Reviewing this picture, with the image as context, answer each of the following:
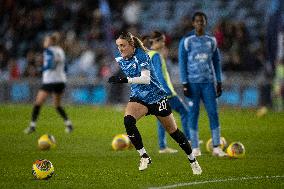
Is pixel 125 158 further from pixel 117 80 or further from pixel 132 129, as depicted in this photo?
pixel 117 80

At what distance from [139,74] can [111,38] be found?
1987cm

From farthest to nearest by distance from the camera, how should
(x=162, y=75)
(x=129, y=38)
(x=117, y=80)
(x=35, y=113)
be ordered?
(x=35, y=113) < (x=162, y=75) < (x=129, y=38) < (x=117, y=80)

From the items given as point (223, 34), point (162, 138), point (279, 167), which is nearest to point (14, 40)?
point (223, 34)

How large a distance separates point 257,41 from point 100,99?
6162 mm

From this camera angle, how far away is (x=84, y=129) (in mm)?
22734

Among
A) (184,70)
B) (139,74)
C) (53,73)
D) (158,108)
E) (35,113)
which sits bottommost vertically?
(35,113)

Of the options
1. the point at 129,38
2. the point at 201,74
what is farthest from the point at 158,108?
the point at 201,74

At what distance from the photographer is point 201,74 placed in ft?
53.0

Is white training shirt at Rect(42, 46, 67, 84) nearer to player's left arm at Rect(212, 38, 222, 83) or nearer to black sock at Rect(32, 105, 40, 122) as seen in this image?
black sock at Rect(32, 105, 40, 122)

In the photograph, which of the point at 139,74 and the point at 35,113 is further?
the point at 35,113

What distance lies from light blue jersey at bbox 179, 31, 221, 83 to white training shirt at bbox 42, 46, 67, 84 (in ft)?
21.7

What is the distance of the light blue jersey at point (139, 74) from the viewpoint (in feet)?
43.3

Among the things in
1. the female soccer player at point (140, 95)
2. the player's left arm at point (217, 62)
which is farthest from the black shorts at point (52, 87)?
the female soccer player at point (140, 95)

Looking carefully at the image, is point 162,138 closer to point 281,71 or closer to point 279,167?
point 279,167
